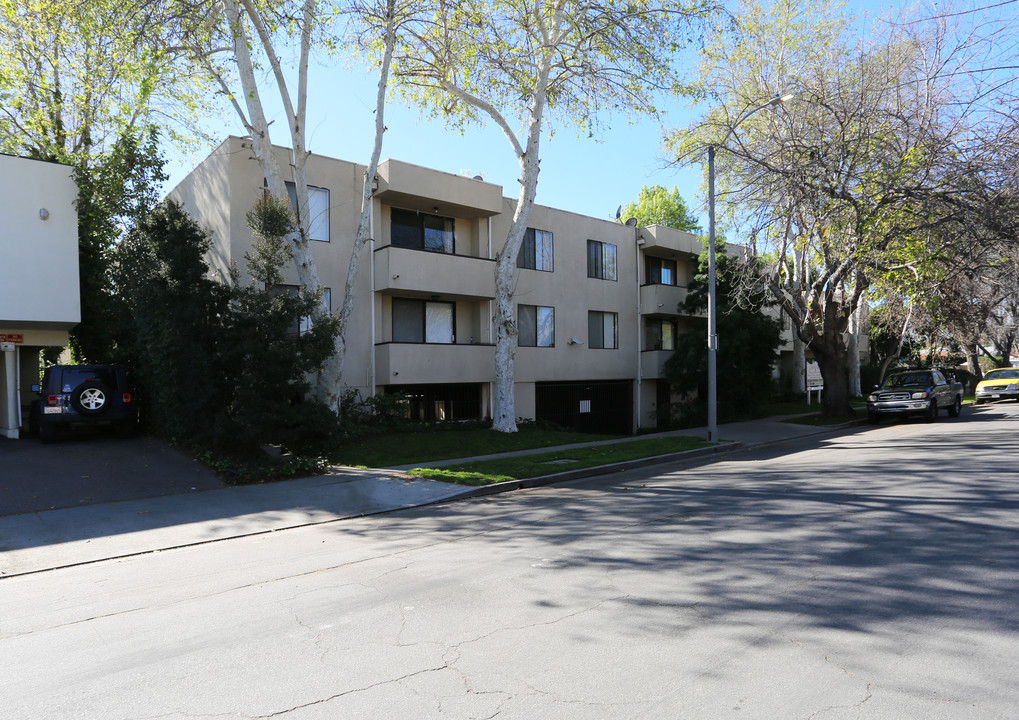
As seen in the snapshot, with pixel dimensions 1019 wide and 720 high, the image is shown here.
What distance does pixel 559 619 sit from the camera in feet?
16.1

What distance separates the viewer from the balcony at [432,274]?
A: 61.5ft

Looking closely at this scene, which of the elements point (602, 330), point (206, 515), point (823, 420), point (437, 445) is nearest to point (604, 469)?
point (437, 445)

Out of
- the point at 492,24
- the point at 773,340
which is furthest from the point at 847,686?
the point at 773,340

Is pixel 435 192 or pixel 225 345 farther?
pixel 435 192

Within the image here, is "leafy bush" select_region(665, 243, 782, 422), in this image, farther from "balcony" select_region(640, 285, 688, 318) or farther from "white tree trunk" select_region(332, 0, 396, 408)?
"white tree trunk" select_region(332, 0, 396, 408)

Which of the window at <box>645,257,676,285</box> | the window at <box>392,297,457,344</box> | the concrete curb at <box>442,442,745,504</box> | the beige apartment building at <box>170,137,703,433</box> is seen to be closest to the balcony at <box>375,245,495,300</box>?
the beige apartment building at <box>170,137,703,433</box>

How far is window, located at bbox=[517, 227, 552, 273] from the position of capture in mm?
22969

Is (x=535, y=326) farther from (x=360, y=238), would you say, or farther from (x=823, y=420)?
(x=823, y=420)

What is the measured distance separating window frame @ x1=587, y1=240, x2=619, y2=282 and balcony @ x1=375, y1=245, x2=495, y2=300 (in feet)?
18.8

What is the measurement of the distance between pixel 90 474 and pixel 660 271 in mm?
22587

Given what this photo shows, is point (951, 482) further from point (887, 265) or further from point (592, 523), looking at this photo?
point (887, 265)

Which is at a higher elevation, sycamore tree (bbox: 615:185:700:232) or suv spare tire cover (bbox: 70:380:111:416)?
sycamore tree (bbox: 615:185:700:232)

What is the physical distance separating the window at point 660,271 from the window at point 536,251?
19.4 ft

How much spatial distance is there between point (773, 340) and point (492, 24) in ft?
51.3
